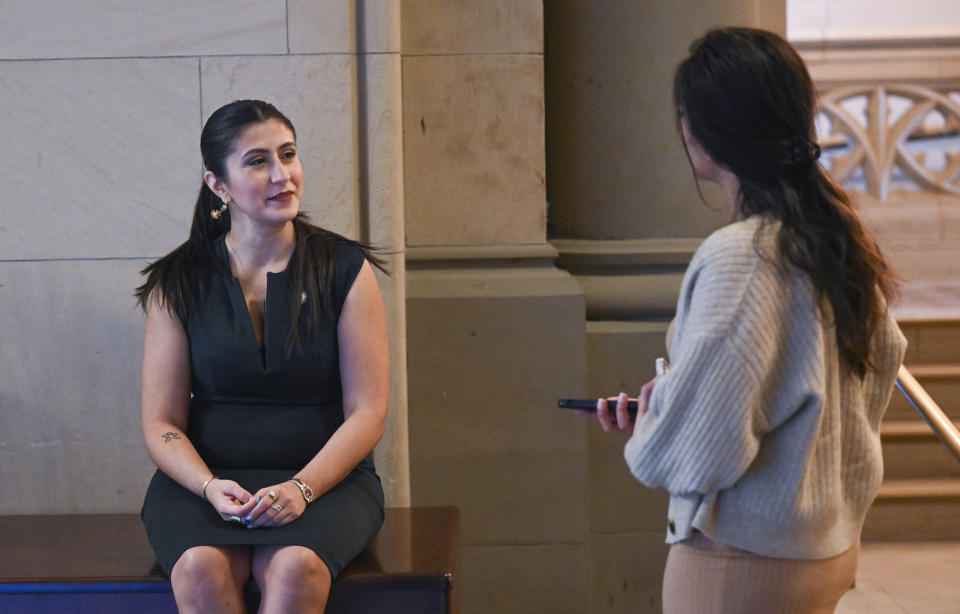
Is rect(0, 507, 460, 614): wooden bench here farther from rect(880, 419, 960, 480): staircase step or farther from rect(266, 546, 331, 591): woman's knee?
rect(880, 419, 960, 480): staircase step

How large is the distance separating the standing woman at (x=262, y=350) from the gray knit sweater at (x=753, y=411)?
1.19 m

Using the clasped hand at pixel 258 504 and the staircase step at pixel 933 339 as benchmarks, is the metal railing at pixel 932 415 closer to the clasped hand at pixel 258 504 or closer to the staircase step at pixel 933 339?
the clasped hand at pixel 258 504

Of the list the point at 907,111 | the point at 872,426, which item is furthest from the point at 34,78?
the point at 907,111

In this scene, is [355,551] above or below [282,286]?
below

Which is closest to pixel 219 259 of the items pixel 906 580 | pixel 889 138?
pixel 906 580

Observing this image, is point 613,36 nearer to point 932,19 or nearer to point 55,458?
point 55,458

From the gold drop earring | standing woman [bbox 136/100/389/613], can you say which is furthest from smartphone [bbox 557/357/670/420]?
the gold drop earring

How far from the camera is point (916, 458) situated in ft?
18.6

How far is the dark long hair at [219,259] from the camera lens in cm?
291

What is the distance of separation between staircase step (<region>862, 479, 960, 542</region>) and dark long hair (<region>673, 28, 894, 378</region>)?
3.90m

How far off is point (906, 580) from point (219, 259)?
333 centimetres

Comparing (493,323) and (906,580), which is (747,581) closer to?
(493,323)

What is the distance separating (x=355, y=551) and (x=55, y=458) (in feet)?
4.32

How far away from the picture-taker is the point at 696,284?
1.78 m
